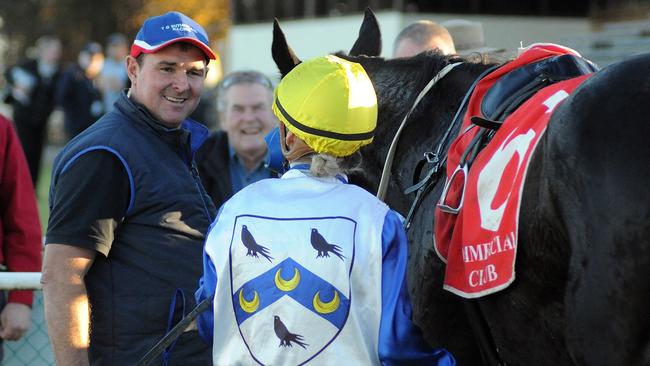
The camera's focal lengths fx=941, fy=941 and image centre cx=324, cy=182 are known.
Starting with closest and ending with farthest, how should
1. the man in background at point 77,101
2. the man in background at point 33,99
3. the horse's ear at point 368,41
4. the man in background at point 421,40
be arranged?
the horse's ear at point 368,41 → the man in background at point 421,40 → the man in background at point 33,99 → the man in background at point 77,101

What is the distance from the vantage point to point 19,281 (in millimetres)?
3654

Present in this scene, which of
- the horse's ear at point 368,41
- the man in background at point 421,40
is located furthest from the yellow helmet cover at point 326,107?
the man in background at point 421,40

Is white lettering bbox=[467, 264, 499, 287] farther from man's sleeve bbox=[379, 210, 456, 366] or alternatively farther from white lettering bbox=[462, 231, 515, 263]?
man's sleeve bbox=[379, 210, 456, 366]

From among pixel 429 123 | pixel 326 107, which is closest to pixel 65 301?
pixel 326 107

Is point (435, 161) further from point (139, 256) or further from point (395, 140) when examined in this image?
point (139, 256)

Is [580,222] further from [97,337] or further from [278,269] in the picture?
[97,337]

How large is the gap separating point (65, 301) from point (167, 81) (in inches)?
31.2

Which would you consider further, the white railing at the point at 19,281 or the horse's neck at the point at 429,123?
the white railing at the point at 19,281

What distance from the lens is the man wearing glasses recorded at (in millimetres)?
4855

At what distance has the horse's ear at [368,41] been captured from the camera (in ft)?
14.2

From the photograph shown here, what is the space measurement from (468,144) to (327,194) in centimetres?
79

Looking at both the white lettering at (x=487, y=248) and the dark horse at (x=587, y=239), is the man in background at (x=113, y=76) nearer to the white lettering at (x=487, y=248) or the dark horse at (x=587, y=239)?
the white lettering at (x=487, y=248)

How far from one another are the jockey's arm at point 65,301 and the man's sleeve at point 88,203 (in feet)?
0.14

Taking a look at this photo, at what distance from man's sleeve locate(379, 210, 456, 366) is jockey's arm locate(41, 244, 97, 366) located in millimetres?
945
